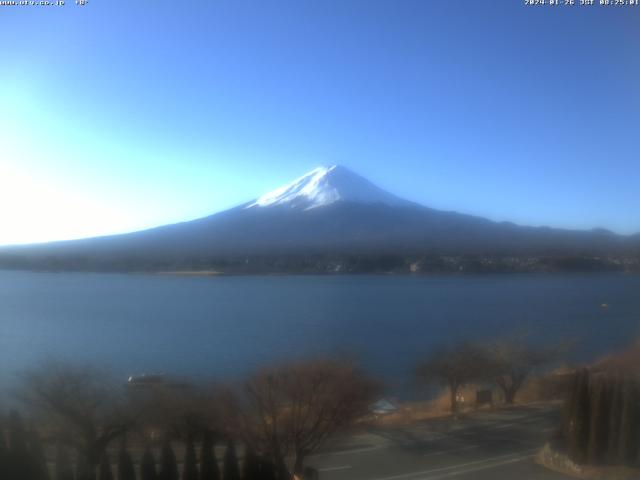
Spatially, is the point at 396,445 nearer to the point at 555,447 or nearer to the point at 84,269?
the point at 555,447

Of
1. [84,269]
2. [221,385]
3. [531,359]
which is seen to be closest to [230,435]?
[221,385]

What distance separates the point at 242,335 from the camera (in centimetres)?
528

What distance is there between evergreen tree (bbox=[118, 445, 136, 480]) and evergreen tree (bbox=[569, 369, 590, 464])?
3146mm

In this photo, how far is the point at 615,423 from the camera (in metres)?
4.25

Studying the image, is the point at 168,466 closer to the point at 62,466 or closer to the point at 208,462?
the point at 208,462

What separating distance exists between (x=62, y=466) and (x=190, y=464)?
0.76 m

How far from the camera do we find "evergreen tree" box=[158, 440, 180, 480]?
11.6ft

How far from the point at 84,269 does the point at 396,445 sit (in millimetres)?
5023

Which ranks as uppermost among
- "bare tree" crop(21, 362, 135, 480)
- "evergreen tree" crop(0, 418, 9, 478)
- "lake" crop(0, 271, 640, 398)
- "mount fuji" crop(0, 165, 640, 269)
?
"mount fuji" crop(0, 165, 640, 269)

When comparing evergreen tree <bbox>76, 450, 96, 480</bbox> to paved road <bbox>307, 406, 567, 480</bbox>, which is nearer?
evergreen tree <bbox>76, 450, 96, 480</bbox>

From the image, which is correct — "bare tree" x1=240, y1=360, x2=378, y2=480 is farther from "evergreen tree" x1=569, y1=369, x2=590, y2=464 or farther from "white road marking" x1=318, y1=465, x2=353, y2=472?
"evergreen tree" x1=569, y1=369, x2=590, y2=464

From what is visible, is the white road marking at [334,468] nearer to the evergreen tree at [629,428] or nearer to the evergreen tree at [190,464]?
the evergreen tree at [190,464]

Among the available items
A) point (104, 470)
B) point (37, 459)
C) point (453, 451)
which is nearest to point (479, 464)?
point (453, 451)

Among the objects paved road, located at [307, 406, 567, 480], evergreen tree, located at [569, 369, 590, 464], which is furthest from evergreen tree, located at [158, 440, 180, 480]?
evergreen tree, located at [569, 369, 590, 464]
